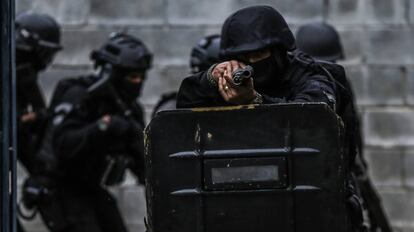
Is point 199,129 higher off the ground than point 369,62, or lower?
higher

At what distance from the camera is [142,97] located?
9445 millimetres

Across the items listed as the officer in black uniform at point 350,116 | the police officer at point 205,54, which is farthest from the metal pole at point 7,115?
the police officer at point 205,54

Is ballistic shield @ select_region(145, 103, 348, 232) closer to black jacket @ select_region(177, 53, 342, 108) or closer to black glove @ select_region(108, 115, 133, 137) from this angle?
black jacket @ select_region(177, 53, 342, 108)

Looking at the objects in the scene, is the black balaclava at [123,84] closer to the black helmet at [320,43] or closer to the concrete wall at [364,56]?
the black helmet at [320,43]

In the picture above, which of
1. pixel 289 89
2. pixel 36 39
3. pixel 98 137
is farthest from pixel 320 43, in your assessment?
pixel 289 89

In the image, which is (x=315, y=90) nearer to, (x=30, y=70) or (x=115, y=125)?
(x=115, y=125)

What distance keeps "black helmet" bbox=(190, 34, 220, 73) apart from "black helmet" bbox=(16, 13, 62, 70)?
46.5 inches

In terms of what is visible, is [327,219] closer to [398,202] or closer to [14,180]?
[14,180]

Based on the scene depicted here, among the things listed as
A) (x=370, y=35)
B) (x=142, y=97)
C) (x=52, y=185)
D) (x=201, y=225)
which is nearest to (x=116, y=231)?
(x=52, y=185)

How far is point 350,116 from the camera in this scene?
5.04 m

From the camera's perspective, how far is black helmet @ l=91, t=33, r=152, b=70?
7.48m

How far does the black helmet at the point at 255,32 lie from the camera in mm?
4441

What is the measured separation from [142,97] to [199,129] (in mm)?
5372

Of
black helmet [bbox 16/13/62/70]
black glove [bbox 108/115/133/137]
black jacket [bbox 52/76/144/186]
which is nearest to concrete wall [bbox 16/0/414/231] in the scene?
black helmet [bbox 16/13/62/70]
